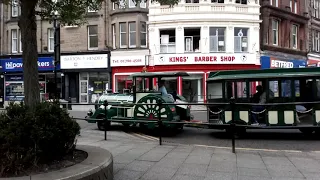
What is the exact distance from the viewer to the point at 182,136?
11.7 metres

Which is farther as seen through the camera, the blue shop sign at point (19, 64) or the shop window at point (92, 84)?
the blue shop sign at point (19, 64)

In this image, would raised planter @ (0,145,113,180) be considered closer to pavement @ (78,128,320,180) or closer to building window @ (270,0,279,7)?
pavement @ (78,128,320,180)

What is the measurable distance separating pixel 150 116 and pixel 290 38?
26545 millimetres

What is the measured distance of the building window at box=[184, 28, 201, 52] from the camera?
28.7m

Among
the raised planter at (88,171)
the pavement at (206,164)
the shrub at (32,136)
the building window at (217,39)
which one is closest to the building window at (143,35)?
the building window at (217,39)

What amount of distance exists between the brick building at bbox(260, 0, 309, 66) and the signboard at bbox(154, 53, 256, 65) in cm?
252

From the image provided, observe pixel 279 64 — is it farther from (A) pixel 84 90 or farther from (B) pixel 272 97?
(B) pixel 272 97

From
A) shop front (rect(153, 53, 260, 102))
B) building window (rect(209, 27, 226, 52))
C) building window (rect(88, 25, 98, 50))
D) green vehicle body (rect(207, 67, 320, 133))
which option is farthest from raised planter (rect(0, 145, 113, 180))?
building window (rect(88, 25, 98, 50))

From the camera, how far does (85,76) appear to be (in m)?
30.8

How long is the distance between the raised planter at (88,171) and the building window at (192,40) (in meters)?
23.6

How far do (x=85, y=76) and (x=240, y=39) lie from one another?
45.1ft

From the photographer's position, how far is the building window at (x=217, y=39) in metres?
28.5

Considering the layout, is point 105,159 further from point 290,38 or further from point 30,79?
point 290,38

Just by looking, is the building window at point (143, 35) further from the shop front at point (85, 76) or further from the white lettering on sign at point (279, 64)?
the white lettering on sign at point (279, 64)
